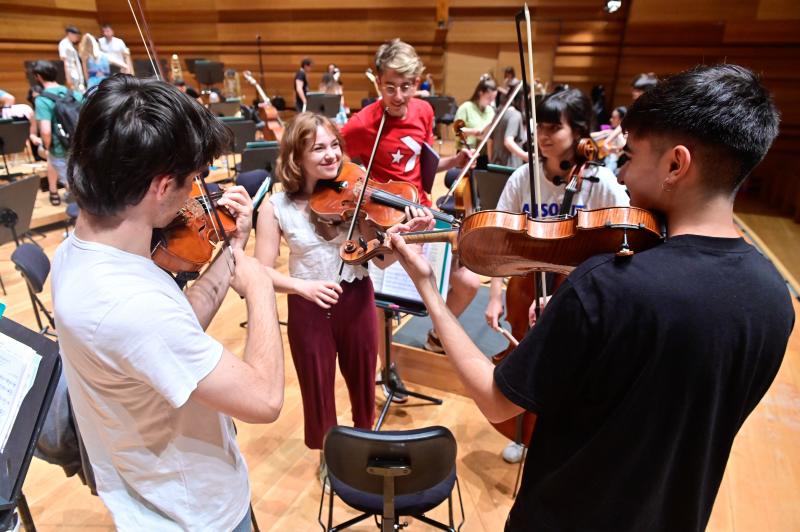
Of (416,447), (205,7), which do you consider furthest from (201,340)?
(205,7)

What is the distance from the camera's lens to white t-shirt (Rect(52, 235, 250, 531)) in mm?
907

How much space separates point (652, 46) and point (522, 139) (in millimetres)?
6230

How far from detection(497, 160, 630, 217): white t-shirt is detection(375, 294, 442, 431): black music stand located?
29.1 inches

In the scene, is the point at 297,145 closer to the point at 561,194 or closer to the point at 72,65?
the point at 561,194

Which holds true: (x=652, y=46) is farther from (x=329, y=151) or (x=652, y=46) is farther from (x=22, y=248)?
(x=22, y=248)

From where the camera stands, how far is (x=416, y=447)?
5.19 ft

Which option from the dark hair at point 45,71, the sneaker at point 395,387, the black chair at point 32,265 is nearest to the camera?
the black chair at point 32,265

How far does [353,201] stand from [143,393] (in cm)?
132

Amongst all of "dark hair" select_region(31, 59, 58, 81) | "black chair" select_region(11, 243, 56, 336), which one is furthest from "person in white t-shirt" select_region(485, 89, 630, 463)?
"dark hair" select_region(31, 59, 58, 81)

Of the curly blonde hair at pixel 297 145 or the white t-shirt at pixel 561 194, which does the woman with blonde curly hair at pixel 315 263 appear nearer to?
the curly blonde hair at pixel 297 145

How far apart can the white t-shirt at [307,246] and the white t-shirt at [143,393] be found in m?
0.91

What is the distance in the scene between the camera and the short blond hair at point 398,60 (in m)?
2.75

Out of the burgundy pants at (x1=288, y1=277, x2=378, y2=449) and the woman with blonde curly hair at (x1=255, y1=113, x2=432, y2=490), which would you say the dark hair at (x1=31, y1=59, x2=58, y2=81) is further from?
the burgundy pants at (x1=288, y1=277, x2=378, y2=449)

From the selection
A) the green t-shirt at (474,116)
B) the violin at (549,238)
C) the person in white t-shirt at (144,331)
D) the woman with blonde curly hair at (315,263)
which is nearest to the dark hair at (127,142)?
the person in white t-shirt at (144,331)
